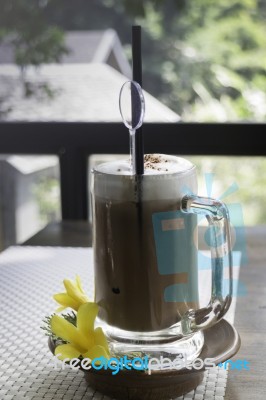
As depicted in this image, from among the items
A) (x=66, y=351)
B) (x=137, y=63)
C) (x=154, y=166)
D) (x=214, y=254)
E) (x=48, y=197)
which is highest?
(x=137, y=63)

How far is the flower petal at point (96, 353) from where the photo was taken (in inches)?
30.5

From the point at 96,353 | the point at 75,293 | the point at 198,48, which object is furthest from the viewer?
the point at 198,48

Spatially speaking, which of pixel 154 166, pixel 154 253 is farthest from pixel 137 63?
pixel 154 253

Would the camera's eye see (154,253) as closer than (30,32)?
Yes

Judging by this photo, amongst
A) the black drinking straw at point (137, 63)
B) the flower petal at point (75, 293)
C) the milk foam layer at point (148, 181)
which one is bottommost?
the flower petal at point (75, 293)

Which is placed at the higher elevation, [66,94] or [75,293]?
[66,94]

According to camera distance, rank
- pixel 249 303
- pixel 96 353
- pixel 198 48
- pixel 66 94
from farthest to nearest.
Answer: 1. pixel 66 94
2. pixel 198 48
3. pixel 249 303
4. pixel 96 353

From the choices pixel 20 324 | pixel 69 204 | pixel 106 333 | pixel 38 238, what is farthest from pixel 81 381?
pixel 69 204

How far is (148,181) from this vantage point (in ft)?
2.58

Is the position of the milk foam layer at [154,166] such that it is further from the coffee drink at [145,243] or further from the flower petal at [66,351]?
the flower petal at [66,351]

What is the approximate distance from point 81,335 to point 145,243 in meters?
0.14

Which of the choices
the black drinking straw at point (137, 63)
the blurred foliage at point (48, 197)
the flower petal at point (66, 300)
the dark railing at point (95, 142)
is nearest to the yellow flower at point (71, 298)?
the flower petal at point (66, 300)

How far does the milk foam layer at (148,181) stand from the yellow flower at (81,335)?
0.47ft

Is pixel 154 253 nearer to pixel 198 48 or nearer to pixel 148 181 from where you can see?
pixel 148 181
